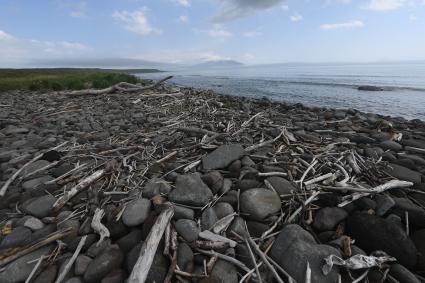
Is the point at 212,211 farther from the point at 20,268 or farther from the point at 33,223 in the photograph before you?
the point at 33,223

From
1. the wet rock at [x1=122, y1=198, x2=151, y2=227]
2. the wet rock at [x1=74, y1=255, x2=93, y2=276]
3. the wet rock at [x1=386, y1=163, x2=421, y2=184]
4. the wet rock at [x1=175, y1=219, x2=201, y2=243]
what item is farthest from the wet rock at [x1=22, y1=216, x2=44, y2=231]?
the wet rock at [x1=386, y1=163, x2=421, y2=184]

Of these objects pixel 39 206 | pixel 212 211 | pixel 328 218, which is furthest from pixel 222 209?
pixel 39 206

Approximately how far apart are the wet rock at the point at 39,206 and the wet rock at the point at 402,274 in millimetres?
4797

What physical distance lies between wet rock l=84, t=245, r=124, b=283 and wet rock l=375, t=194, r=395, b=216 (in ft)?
12.3

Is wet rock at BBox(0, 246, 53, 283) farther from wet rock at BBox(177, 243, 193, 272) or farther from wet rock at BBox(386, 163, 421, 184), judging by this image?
wet rock at BBox(386, 163, 421, 184)

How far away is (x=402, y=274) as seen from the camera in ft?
10.3

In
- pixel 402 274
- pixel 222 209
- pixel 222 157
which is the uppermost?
pixel 222 157

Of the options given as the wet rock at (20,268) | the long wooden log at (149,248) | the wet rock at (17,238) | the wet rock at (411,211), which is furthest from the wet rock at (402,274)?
the wet rock at (17,238)

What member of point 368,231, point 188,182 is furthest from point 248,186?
point 368,231

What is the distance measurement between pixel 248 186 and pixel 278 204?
2.04 ft

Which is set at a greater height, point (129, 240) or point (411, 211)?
point (411, 211)

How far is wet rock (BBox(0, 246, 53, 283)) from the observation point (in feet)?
10.2

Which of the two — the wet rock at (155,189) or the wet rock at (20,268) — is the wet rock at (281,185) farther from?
the wet rock at (20,268)

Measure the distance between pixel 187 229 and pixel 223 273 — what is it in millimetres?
770
